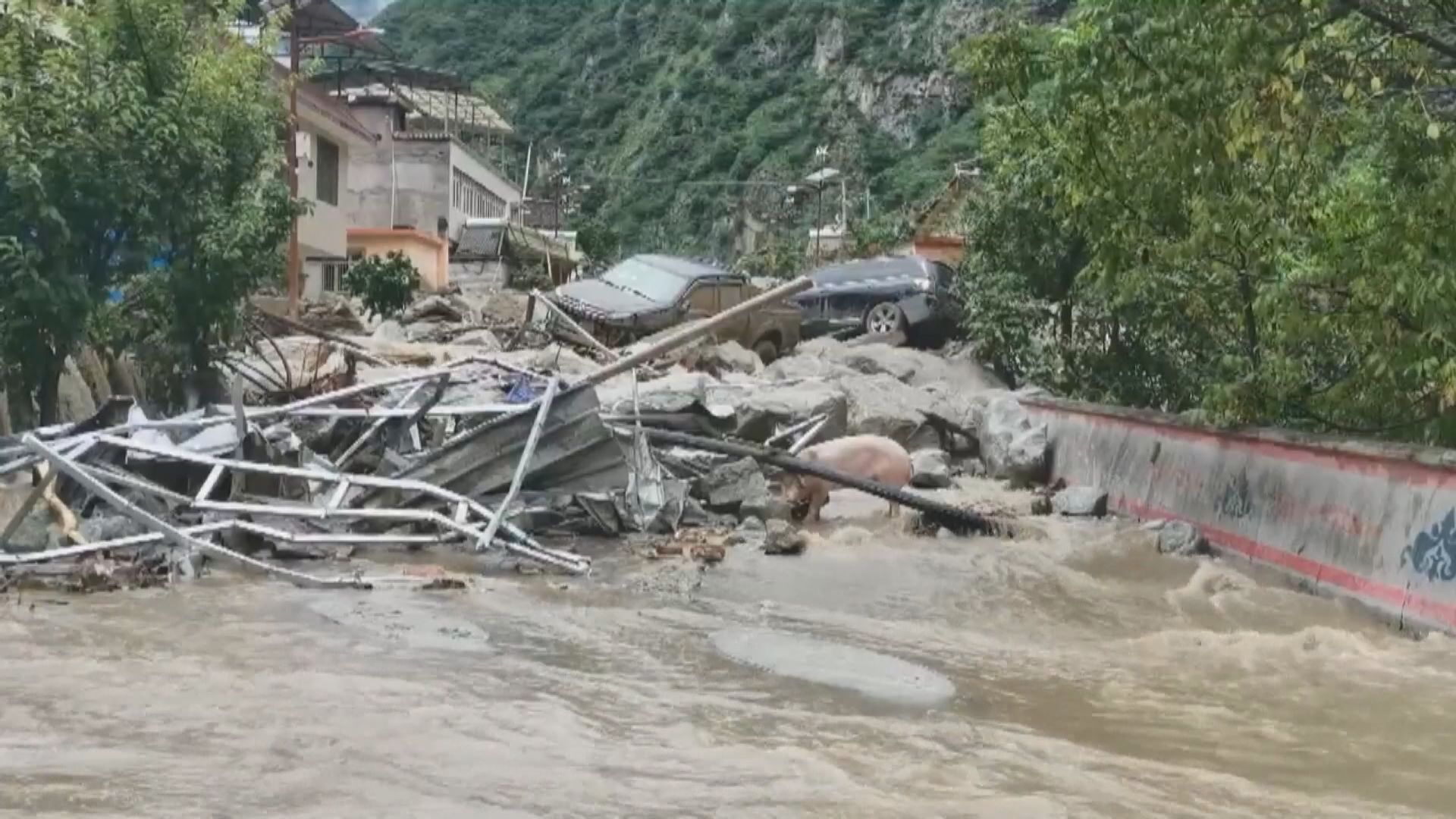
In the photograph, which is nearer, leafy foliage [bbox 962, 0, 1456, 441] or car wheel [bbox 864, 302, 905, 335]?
leafy foliage [bbox 962, 0, 1456, 441]

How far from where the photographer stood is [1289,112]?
7.98 m

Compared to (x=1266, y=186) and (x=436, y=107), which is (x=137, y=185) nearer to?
(x=1266, y=186)

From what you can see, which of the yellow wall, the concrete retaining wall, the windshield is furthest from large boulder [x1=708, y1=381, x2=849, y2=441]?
the yellow wall

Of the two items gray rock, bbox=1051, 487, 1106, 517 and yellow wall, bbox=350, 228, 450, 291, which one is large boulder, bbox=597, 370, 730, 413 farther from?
yellow wall, bbox=350, 228, 450, 291

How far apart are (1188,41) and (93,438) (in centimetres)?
723

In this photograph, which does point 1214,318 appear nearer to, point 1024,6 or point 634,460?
point 1024,6

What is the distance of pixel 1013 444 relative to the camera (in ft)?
50.6

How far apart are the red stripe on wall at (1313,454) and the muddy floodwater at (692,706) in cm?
90

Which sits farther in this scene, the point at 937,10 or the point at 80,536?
the point at 937,10

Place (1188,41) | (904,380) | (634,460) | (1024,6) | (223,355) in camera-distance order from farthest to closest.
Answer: (904,380), (223,355), (1024,6), (634,460), (1188,41)

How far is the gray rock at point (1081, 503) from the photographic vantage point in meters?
13.0

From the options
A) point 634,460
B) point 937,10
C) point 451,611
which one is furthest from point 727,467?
point 937,10

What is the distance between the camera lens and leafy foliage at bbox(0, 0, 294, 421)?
34.9ft

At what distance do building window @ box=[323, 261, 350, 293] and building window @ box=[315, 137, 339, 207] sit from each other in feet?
9.64
